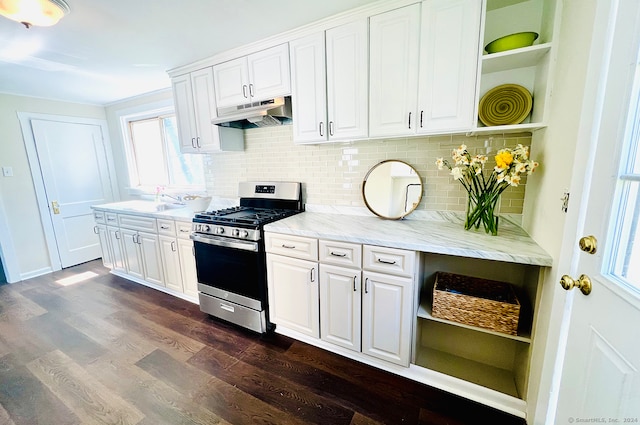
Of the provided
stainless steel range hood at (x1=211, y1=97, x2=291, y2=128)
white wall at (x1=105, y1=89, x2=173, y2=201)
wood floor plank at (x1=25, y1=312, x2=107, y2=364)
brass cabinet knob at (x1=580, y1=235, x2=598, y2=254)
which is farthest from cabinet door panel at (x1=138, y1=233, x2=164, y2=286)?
brass cabinet knob at (x1=580, y1=235, x2=598, y2=254)

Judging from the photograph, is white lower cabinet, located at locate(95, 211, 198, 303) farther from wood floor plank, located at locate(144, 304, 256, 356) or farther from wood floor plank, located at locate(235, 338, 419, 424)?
wood floor plank, located at locate(235, 338, 419, 424)

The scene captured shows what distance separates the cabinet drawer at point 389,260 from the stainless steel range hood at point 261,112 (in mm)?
1310

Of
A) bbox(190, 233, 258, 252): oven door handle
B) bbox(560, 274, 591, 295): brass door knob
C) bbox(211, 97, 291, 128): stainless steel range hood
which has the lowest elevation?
bbox(190, 233, 258, 252): oven door handle

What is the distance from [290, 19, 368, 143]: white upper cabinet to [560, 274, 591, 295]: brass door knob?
1.33m

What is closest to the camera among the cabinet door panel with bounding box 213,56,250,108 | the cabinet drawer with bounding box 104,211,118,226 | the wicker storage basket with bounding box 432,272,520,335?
the wicker storage basket with bounding box 432,272,520,335

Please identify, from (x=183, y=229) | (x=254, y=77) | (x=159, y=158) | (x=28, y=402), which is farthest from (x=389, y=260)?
(x=159, y=158)

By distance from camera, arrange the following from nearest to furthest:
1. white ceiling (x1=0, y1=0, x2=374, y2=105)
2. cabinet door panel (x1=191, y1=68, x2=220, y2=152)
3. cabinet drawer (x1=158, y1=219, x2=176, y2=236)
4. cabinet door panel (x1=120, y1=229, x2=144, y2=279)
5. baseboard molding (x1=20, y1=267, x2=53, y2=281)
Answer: white ceiling (x1=0, y1=0, x2=374, y2=105) → cabinet door panel (x1=191, y1=68, x2=220, y2=152) → cabinet drawer (x1=158, y1=219, x2=176, y2=236) → cabinet door panel (x1=120, y1=229, x2=144, y2=279) → baseboard molding (x1=20, y1=267, x2=53, y2=281)

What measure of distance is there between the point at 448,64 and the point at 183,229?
2.55 meters

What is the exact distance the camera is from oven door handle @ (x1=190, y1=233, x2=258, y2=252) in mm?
1938

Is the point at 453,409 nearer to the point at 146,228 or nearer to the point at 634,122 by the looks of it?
the point at 634,122

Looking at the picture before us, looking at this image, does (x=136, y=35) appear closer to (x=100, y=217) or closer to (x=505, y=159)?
(x=100, y=217)

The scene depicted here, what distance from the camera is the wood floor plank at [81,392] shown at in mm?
1438

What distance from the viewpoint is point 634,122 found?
28.5 inches

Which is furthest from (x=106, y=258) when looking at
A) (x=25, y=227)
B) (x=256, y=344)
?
(x=256, y=344)
